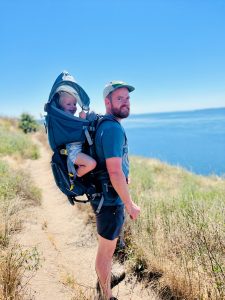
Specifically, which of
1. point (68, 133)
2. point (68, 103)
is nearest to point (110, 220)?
point (68, 133)

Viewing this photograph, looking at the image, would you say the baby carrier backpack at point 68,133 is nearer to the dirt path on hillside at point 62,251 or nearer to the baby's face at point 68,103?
the baby's face at point 68,103

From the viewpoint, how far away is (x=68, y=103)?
8.71ft

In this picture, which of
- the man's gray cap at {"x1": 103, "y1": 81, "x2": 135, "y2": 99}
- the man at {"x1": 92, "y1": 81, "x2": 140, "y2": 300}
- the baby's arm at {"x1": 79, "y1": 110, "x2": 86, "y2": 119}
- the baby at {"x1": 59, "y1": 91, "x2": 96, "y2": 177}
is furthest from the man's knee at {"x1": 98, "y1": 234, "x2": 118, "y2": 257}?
the man's gray cap at {"x1": 103, "y1": 81, "x2": 135, "y2": 99}

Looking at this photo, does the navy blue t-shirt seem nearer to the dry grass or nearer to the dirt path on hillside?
the dry grass

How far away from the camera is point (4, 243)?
12.2 ft

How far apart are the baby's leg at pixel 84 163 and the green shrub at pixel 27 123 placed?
30378 millimetres

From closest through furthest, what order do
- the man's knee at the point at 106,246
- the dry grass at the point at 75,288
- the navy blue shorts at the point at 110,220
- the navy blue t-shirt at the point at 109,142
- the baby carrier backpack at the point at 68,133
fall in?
the navy blue t-shirt at the point at 109,142
the baby carrier backpack at the point at 68,133
the navy blue shorts at the point at 110,220
the man's knee at the point at 106,246
the dry grass at the point at 75,288

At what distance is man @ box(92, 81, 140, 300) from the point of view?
2.38 metres

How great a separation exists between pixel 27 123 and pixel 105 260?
3097 centimetres

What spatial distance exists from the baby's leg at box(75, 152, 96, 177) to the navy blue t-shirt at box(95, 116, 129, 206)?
110 millimetres

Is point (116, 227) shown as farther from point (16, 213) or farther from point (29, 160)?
point (29, 160)

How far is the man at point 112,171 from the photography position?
2.38m

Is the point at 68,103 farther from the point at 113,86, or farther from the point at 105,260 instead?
the point at 105,260

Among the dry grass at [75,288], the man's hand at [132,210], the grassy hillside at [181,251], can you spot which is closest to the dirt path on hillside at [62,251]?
the dry grass at [75,288]
